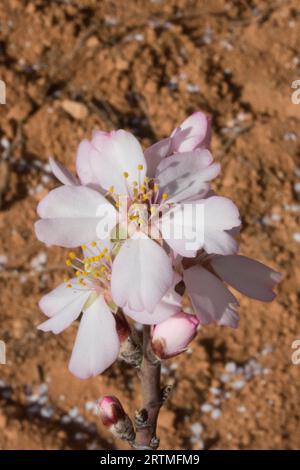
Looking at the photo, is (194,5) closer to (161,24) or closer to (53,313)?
(161,24)

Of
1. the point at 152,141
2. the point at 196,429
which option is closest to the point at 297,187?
the point at 152,141

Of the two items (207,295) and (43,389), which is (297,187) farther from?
(207,295)

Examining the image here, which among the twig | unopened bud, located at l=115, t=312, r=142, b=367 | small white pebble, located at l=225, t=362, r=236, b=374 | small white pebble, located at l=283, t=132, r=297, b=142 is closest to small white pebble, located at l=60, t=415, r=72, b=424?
small white pebble, located at l=225, t=362, r=236, b=374

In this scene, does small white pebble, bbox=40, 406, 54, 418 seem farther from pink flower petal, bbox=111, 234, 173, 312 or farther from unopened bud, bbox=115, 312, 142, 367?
pink flower petal, bbox=111, 234, 173, 312

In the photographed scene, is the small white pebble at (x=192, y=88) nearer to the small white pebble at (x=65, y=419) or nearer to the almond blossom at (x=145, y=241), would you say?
the small white pebble at (x=65, y=419)

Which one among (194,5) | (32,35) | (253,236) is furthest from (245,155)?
(32,35)

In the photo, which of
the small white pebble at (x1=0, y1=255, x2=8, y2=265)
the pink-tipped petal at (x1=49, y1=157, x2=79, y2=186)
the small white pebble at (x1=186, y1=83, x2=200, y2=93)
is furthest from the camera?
the small white pebble at (x1=186, y1=83, x2=200, y2=93)

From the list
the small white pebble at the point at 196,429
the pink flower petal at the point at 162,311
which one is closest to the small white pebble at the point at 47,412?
the small white pebble at the point at 196,429
